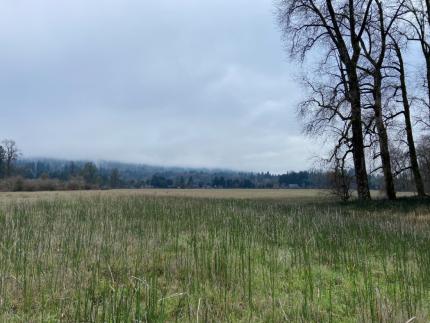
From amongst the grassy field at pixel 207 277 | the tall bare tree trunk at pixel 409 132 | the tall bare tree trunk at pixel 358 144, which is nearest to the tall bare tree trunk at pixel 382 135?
the tall bare tree trunk at pixel 358 144

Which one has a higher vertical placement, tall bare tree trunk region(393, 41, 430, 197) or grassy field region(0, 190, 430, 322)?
tall bare tree trunk region(393, 41, 430, 197)

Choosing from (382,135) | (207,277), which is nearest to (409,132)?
Answer: (382,135)

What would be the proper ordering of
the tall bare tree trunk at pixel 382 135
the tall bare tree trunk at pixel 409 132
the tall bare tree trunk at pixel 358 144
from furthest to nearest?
the tall bare tree trunk at pixel 409 132 → the tall bare tree trunk at pixel 358 144 → the tall bare tree trunk at pixel 382 135

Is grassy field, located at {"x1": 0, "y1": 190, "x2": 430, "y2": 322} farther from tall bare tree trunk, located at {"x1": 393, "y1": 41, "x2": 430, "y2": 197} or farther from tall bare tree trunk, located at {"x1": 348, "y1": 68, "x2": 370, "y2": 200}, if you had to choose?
tall bare tree trunk, located at {"x1": 393, "y1": 41, "x2": 430, "y2": 197}

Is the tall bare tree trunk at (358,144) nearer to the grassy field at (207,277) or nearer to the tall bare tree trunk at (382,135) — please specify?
the tall bare tree trunk at (382,135)

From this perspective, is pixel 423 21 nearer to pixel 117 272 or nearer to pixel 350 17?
pixel 350 17

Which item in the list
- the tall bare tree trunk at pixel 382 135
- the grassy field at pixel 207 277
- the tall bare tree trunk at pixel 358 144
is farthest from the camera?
the tall bare tree trunk at pixel 358 144

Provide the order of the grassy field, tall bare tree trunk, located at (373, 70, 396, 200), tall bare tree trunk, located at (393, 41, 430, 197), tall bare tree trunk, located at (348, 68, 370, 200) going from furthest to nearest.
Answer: tall bare tree trunk, located at (393, 41, 430, 197) → tall bare tree trunk, located at (348, 68, 370, 200) → tall bare tree trunk, located at (373, 70, 396, 200) → the grassy field

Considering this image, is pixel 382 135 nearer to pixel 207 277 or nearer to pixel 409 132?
pixel 409 132

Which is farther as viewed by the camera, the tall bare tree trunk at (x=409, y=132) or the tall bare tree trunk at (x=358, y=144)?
the tall bare tree trunk at (x=409, y=132)

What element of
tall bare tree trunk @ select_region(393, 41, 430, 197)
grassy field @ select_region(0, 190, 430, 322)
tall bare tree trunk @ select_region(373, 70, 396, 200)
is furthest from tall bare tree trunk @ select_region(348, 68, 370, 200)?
grassy field @ select_region(0, 190, 430, 322)

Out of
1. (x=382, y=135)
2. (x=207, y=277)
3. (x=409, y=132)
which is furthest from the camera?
(x=409, y=132)

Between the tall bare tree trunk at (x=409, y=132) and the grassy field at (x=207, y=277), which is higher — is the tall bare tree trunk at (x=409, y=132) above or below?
above

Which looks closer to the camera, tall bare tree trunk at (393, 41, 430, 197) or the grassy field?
the grassy field
